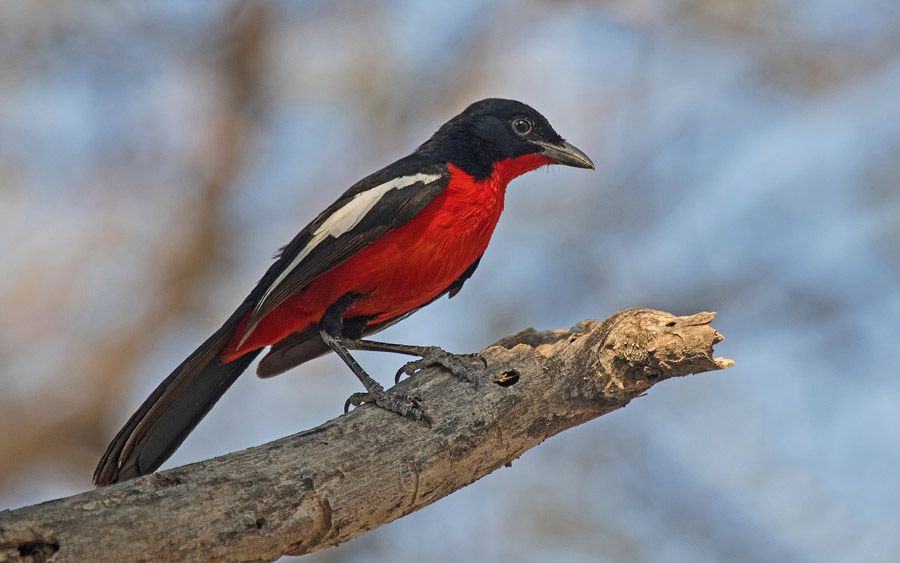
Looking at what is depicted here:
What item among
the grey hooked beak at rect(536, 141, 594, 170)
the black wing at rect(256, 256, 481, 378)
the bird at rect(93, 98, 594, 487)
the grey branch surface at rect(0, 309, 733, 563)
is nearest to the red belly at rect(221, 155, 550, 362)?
the bird at rect(93, 98, 594, 487)

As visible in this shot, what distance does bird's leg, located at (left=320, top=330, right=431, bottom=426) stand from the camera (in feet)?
11.3

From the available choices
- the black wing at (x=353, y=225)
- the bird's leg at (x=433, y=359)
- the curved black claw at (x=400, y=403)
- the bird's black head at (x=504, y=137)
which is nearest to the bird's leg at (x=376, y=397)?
the curved black claw at (x=400, y=403)

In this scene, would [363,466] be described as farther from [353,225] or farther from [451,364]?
[353,225]

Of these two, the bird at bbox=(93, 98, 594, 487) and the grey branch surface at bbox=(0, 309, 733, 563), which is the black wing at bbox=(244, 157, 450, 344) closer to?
the bird at bbox=(93, 98, 594, 487)

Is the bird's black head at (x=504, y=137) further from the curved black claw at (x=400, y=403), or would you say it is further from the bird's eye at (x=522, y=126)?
the curved black claw at (x=400, y=403)

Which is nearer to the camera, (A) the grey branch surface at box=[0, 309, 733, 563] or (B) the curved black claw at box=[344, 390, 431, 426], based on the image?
(A) the grey branch surface at box=[0, 309, 733, 563]

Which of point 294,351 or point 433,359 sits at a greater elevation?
point 294,351

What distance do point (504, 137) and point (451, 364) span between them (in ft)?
5.22

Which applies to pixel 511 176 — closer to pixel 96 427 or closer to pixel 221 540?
pixel 221 540

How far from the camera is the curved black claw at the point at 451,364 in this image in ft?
12.1

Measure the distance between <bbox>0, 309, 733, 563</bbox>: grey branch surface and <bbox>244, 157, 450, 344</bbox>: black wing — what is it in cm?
72

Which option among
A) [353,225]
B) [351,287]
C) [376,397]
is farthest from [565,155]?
[376,397]

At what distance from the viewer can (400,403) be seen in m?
3.50

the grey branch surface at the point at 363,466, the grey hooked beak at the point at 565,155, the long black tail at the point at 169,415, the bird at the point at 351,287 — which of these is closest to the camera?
the grey branch surface at the point at 363,466
